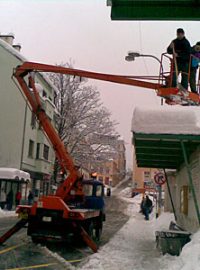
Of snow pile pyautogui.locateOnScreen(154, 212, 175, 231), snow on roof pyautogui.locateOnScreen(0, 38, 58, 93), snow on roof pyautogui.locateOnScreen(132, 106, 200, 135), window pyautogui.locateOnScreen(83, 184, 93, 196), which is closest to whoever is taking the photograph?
snow on roof pyautogui.locateOnScreen(132, 106, 200, 135)

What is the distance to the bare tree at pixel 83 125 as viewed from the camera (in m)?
37.5

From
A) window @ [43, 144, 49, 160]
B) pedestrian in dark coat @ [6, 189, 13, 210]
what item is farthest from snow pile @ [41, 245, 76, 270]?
window @ [43, 144, 49, 160]

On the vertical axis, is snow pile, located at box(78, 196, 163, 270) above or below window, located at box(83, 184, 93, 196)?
below

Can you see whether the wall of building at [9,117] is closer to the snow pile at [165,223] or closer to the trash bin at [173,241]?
the snow pile at [165,223]

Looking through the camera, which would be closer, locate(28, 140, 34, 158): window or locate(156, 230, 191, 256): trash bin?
locate(156, 230, 191, 256): trash bin

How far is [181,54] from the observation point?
12.6 metres

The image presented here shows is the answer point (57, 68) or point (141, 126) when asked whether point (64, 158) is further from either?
point (141, 126)

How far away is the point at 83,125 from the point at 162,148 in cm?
2614

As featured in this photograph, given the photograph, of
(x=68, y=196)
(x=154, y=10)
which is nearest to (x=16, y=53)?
(x=68, y=196)

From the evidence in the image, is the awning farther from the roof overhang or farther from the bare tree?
the bare tree

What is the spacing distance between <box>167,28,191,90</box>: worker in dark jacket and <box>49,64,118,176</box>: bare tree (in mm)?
24987

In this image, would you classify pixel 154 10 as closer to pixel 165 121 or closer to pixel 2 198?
pixel 165 121

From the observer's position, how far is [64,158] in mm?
14672

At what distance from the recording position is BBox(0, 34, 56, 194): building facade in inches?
1331
